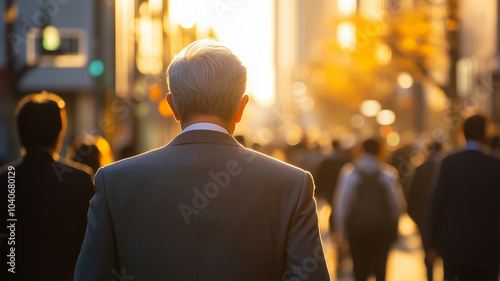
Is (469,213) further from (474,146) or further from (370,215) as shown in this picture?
(370,215)

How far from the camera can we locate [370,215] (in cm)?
898

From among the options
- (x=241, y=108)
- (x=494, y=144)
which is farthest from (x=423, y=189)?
(x=241, y=108)

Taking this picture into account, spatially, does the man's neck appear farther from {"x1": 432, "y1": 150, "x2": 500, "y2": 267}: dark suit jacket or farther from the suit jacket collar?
{"x1": 432, "y1": 150, "x2": 500, "y2": 267}: dark suit jacket

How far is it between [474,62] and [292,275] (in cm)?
3909

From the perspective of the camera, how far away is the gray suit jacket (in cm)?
297

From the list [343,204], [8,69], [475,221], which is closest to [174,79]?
[475,221]

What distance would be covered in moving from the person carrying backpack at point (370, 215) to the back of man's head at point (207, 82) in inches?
238

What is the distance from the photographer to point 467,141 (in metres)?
6.92

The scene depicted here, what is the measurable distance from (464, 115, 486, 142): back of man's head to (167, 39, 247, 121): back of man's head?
4.14 meters

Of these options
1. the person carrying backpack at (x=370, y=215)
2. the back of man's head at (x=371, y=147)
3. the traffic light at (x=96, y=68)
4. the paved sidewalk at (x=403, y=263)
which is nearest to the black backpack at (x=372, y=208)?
the person carrying backpack at (x=370, y=215)

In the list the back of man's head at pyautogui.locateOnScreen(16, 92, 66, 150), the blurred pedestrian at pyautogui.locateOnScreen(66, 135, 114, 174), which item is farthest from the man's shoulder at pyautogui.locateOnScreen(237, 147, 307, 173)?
the blurred pedestrian at pyautogui.locateOnScreen(66, 135, 114, 174)

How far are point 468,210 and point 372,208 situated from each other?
7.90 ft

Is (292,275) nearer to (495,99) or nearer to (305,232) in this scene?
(305,232)

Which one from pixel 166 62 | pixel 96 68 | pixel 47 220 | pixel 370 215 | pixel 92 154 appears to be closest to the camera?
pixel 47 220
